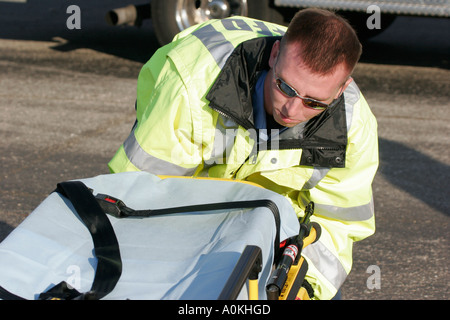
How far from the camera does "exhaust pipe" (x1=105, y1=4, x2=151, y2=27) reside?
7139 millimetres

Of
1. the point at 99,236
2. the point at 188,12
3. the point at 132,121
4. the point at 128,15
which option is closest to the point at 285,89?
the point at 99,236

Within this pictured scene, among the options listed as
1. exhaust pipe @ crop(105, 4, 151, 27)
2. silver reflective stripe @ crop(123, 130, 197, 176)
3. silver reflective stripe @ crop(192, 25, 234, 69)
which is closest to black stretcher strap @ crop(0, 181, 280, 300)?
silver reflective stripe @ crop(123, 130, 197, 176)

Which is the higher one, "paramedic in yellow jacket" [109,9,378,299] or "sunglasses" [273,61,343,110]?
"sunglasses" [273,61,343,110]

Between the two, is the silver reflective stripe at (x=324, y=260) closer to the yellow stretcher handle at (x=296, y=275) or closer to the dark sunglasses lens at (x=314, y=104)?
the yellow stretcher handle at (x=296, y=275)

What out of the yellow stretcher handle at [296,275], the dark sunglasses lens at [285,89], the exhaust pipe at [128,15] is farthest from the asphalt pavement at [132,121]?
the dark sunglasses lens at [285,89]

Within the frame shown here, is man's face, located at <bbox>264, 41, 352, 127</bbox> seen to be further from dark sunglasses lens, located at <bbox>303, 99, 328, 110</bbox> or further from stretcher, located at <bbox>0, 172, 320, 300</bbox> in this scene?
stretcher, located at <bbox>0, 172, 320, 300</bbox>

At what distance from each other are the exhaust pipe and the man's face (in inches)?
207

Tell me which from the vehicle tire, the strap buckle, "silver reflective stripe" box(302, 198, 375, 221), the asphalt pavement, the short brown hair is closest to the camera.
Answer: the strap buckle

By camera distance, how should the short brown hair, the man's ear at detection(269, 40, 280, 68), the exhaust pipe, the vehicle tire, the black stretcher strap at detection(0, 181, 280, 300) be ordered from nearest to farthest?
the black stretcher strap at detection(0, 181, 280, 300), the short brown hair, the man's ear at detection(269, 40, 280, 68), the vehicle tire, the exhaust pipe

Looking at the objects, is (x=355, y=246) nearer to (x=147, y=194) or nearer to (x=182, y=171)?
(x=182, y=171)

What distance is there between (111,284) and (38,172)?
127 inches

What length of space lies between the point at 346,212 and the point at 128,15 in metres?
5.41

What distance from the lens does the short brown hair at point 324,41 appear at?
79.5 inches
